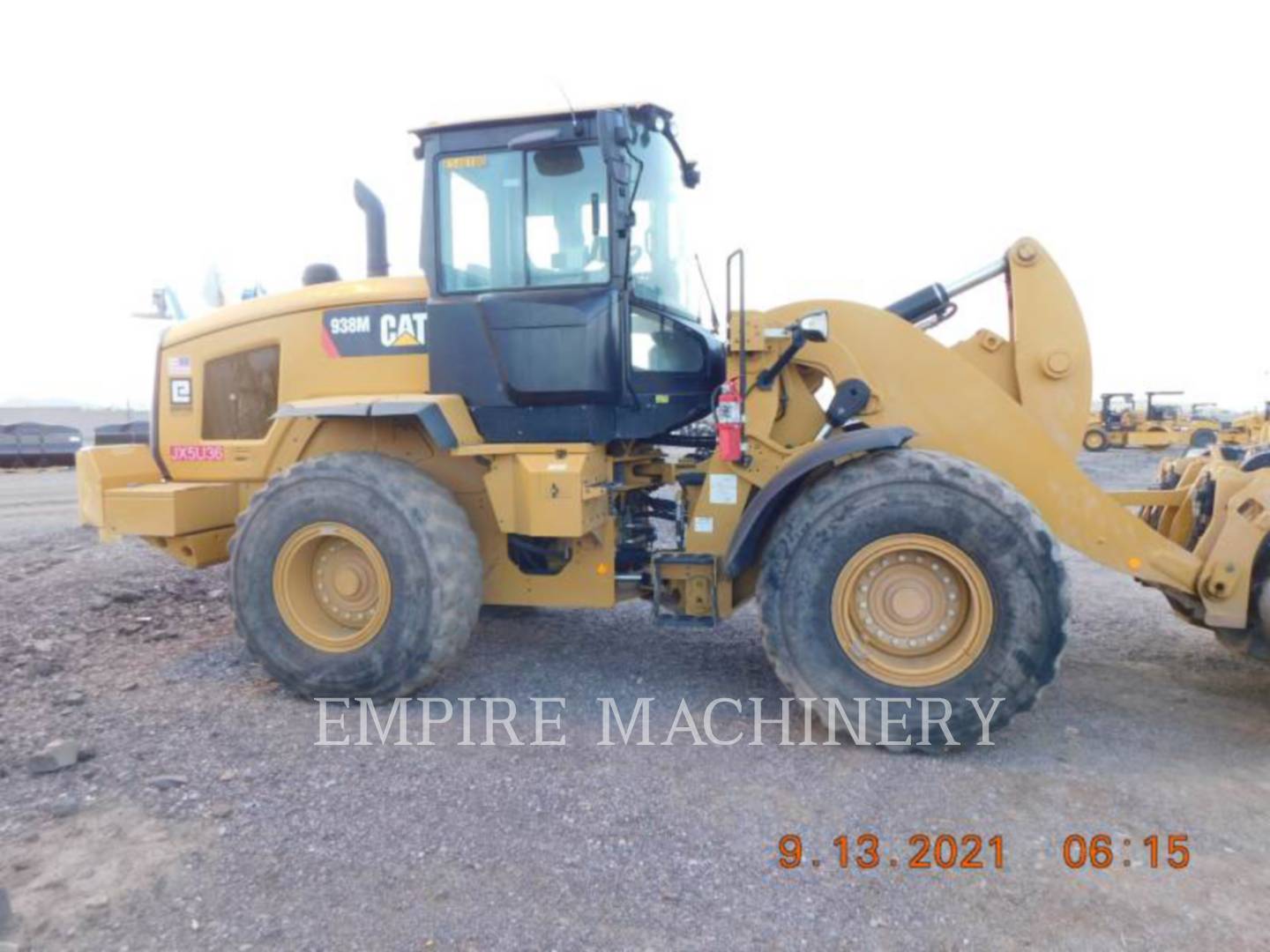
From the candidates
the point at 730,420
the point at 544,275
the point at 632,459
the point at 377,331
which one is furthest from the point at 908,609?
the point at 377,331

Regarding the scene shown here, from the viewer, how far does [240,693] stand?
14.2 feet

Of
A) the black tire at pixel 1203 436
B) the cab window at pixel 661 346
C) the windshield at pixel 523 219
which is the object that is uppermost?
the windshield at pixel 523 219

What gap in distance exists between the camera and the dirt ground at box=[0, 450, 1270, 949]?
8.16 ft

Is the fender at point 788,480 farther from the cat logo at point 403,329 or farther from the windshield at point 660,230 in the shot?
the cat logo at point 403,329

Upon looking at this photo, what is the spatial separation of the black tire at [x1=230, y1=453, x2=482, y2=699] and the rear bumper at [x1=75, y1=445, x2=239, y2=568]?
0.69m

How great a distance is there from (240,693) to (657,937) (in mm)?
2894

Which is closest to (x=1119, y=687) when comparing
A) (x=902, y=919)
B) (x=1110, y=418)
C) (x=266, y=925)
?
(x=902, y=919)

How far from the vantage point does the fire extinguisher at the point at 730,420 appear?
4.10m

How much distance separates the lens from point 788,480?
3791mm

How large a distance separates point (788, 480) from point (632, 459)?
131cm

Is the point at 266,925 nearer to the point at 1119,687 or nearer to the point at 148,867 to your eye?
the point at 148,867

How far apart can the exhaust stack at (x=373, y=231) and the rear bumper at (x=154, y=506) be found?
162cm

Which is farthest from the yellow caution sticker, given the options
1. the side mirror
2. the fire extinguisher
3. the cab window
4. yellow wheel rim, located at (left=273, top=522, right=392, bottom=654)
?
yellow wheel rim, located at (left=273, top=522, right=392, bottom=654)

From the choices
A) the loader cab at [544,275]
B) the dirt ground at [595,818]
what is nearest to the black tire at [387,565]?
the dirt ground at [595,818]
